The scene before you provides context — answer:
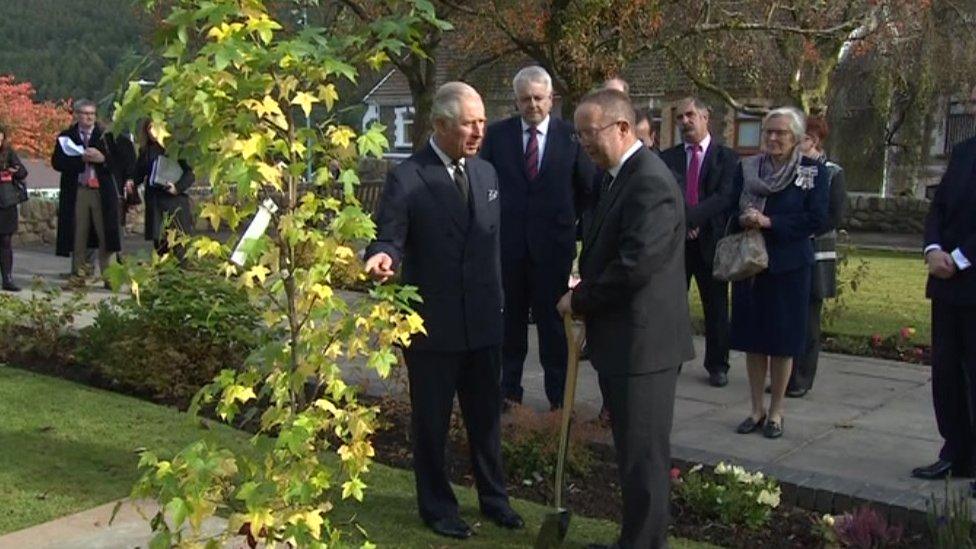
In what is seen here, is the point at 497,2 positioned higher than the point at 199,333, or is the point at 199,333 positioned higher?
the point at 497,2

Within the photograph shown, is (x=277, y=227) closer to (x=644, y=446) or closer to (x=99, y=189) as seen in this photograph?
(x=644, y=446)

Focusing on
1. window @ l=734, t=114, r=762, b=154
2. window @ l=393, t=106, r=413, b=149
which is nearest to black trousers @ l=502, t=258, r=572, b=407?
window @ l=734, t=114, r=762, b=154

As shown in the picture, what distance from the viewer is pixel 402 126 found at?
3909 centimetres

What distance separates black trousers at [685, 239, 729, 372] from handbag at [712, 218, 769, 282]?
126cm

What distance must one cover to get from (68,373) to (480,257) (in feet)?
13.9

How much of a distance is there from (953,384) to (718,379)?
92.6 inches

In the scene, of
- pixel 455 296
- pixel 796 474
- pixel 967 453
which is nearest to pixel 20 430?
pixel 455 296

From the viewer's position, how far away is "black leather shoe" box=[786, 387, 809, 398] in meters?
7.14

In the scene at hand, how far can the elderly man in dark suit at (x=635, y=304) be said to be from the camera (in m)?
3.95

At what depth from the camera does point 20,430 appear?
6070 mm

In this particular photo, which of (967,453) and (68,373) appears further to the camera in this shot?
(68,373)

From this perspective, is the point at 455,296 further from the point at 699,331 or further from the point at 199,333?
the point at 699,331

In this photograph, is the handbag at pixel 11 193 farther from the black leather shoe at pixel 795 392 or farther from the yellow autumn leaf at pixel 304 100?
the yellow autumn leaf at pixel 304 100

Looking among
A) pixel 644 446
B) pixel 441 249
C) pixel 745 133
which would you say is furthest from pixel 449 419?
pixel 745 133
